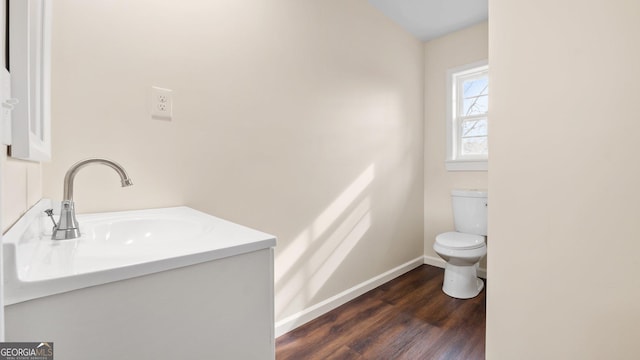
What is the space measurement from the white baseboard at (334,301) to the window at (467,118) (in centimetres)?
113

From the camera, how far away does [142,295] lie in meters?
0.49

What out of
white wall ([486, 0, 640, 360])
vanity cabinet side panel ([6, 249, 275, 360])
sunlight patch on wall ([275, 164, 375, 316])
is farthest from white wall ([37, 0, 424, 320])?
white wall ([486, 0, 640, 360])

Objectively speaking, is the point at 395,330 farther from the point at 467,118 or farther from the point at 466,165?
the point at 467,118

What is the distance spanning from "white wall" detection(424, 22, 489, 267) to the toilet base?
434 mm

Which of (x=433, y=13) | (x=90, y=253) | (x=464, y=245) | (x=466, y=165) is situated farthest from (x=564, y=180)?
(x=433, y=13)

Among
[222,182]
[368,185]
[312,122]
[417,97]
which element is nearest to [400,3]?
[417,97]

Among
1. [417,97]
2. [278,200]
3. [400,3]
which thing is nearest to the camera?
[278,200]

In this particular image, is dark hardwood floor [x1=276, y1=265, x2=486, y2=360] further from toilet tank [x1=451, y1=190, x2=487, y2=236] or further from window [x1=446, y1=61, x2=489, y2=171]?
window [x1=446, y1=61, x2=489, y2=171]

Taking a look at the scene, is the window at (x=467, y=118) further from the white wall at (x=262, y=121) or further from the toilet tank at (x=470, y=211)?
the white wall at (x=262, y=121)

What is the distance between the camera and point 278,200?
1595 mm

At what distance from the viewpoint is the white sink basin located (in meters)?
0.40

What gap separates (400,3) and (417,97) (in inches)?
34.4

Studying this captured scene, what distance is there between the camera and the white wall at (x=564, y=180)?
87cm

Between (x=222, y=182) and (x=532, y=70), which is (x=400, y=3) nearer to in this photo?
(x=532, y=70)
